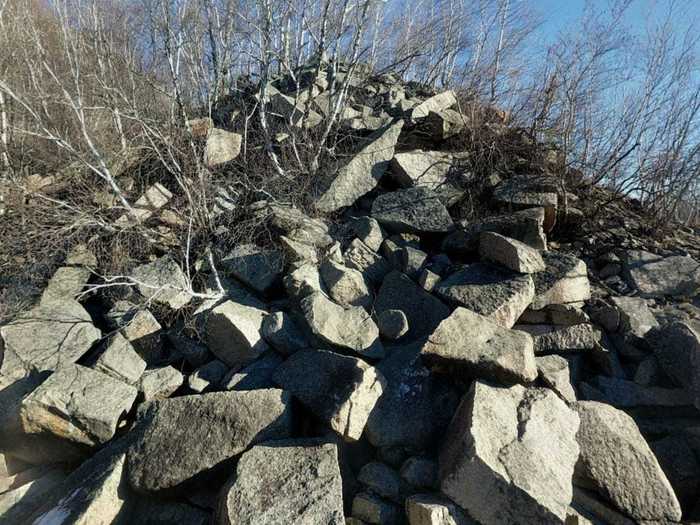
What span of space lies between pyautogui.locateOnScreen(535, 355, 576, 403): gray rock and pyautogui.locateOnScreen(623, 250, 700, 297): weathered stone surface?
1452mm

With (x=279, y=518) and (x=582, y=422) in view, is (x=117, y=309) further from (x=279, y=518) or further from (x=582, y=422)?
(x=582, y=422)

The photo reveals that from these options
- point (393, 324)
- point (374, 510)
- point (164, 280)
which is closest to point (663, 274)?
point (393, 324)

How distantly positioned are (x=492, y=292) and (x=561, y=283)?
0.63 metres

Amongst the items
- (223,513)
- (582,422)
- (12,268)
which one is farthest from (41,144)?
(582,422)

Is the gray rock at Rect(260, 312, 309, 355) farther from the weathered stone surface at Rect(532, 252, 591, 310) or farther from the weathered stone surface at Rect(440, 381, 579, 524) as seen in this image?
the weathered stone surface at Rect(532, 252, 591, 310)

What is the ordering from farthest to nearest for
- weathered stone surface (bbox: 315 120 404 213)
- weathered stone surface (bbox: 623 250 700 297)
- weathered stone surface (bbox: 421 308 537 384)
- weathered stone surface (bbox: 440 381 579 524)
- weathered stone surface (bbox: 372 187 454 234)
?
weathered stone surface (bbox: 315 120 404 213)
weathered stone surface (bbox: 372 187 454 234)
weathered stone surface (bbox: 623 250 700 297)
weathered stone surface (bbox: 421 308 537 384)
weathered stone surface (bbox: 440 381 579 524)

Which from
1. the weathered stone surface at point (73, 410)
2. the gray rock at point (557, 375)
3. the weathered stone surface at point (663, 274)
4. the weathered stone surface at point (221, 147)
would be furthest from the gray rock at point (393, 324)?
the weathered stone surface at point (221, 147)

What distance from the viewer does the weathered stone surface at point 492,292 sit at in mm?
3115

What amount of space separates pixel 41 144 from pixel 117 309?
3276 mm

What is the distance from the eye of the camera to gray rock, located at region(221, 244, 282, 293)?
384 centimetres

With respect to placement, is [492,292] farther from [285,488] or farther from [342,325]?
[285,488]

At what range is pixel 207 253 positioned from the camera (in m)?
4.02

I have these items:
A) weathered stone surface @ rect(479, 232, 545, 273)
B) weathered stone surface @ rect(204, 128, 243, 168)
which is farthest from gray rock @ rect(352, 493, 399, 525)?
weathered stone surface @ rect(204, 128, 243, 168)

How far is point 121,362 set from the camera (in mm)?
3279
